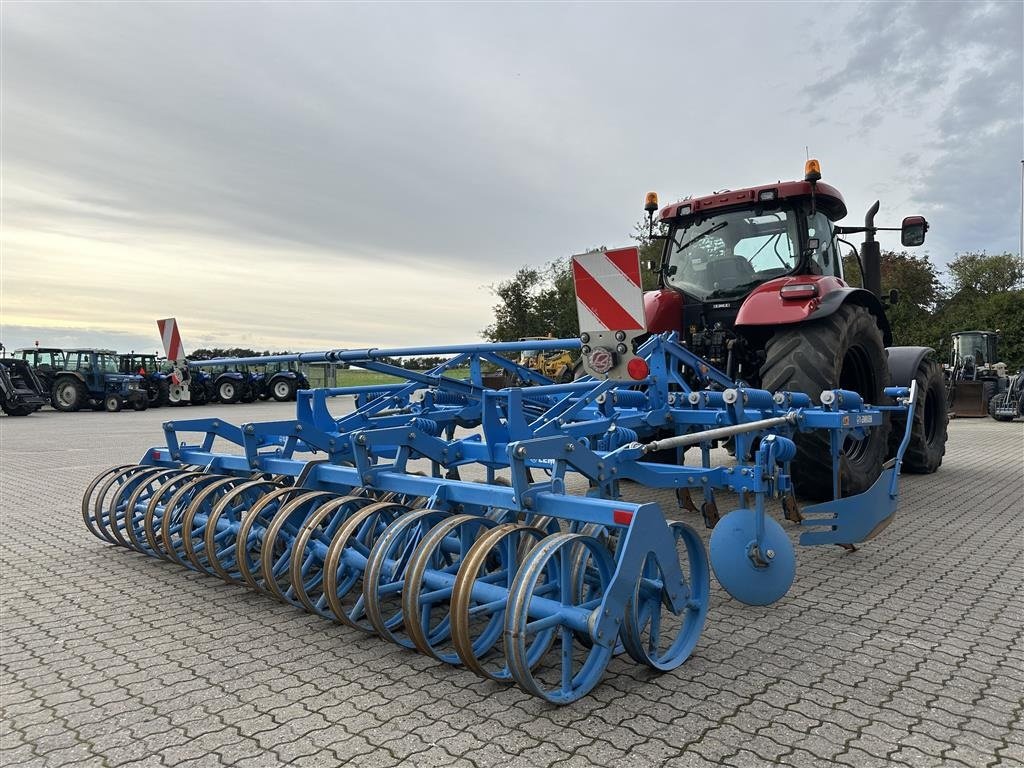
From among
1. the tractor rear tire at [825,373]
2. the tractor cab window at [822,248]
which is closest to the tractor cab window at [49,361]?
the tractor cab window at [822,248]

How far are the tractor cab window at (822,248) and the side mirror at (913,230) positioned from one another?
593 mm

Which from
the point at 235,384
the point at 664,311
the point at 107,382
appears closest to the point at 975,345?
the point at 664,311

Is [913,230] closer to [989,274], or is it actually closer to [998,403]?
[998,403]

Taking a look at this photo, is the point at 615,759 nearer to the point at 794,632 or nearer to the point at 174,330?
the point at 794,632

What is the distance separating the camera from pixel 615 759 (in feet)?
6.91

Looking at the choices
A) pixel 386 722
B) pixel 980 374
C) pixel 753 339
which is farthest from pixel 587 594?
pixel 980 374

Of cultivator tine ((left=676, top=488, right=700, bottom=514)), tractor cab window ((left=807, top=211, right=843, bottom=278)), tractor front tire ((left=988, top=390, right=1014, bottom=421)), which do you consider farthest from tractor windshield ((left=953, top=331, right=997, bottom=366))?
cultivator tine ((left=676, top=488, right=700, bottom=514))

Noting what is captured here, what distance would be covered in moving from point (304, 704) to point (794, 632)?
2044mm

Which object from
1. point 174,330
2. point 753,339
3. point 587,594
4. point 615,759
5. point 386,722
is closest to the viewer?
point 615,759

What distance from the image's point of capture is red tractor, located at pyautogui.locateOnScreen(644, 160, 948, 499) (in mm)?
4820

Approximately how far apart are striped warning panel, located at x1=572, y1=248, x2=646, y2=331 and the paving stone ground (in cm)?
147

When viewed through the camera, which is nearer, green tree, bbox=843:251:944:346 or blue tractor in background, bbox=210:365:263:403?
blue tractor in background, bbox=210:365:263:403

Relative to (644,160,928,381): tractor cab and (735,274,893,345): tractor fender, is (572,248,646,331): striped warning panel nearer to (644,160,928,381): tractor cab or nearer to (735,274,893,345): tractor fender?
(735,274,893,345): tractor fender

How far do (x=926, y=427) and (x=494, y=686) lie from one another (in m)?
6.71
